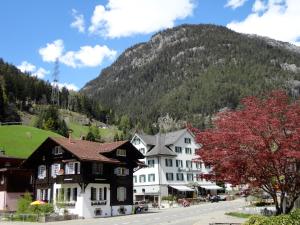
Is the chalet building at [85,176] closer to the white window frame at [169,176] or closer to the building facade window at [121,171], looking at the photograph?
the building facade window at [121,171]

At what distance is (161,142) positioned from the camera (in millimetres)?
97625

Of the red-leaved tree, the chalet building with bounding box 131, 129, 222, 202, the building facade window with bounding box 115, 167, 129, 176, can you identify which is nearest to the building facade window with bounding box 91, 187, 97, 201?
the building facade window with bounding box 115, 167, 129, 176

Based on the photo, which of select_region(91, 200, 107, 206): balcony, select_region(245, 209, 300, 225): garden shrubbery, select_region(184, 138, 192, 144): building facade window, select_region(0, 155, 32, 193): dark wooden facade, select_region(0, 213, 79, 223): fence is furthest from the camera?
select_region(184, 138, 192, 144): building facade window

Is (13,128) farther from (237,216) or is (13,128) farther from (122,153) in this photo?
(237,216)

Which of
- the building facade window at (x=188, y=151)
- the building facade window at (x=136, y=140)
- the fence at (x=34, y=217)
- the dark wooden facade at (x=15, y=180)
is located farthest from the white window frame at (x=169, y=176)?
the fence at (x=34, y=217)

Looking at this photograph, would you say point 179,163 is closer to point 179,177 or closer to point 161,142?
point 179,177

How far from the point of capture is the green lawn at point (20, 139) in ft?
370

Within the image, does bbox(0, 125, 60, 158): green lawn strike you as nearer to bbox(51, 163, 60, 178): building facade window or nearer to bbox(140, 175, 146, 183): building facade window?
bbox(140, 175, 146, 183): building facade window

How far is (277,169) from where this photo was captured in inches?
989

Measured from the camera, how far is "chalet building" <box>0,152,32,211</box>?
6588cm

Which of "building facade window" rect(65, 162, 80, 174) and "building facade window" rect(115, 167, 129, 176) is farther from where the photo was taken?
"building facade window" rect(115, 167, 129, 176)

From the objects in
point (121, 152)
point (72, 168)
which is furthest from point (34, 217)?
point (121, 152)

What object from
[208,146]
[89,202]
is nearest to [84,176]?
[89,202]

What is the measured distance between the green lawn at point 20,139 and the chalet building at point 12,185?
129 feet
